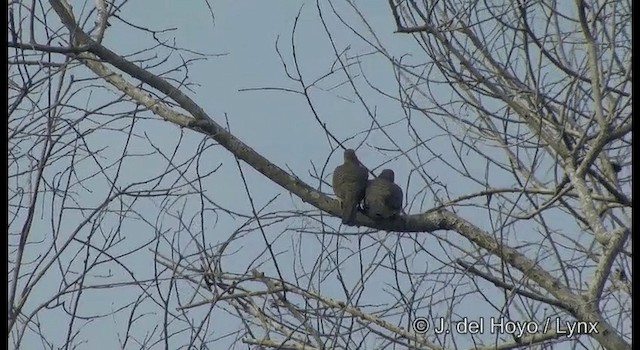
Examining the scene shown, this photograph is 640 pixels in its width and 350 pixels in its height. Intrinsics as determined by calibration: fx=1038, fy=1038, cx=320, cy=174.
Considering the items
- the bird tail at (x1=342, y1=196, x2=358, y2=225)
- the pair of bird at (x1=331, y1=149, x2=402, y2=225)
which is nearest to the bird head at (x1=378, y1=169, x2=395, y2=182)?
the pair of bird at (x1=331, y1=149, x2=402, y2=225)

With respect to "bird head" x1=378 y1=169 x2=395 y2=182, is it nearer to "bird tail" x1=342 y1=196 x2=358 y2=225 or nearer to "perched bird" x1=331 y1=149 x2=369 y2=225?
"perched bird" x1=331 y1=149 x2=369 y2=225

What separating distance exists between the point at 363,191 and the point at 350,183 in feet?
0.39

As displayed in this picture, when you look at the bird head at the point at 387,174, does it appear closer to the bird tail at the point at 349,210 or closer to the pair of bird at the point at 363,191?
the pair of bird at the point at 363,191

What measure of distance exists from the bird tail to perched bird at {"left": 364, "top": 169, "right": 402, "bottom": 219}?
0.09m

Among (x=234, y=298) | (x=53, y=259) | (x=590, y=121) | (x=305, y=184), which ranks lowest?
(x=53, y=259)

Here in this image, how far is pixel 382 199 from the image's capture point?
227 inches

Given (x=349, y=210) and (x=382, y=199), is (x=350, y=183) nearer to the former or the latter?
(x=382, y=199)

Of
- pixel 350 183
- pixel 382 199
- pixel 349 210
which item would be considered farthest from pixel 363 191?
pixel 349 210

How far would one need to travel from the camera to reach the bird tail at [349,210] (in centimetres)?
539

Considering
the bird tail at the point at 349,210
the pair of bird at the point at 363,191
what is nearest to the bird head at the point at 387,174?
the pair of bird at the point at 363,191

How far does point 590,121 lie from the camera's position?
13.6 feet
